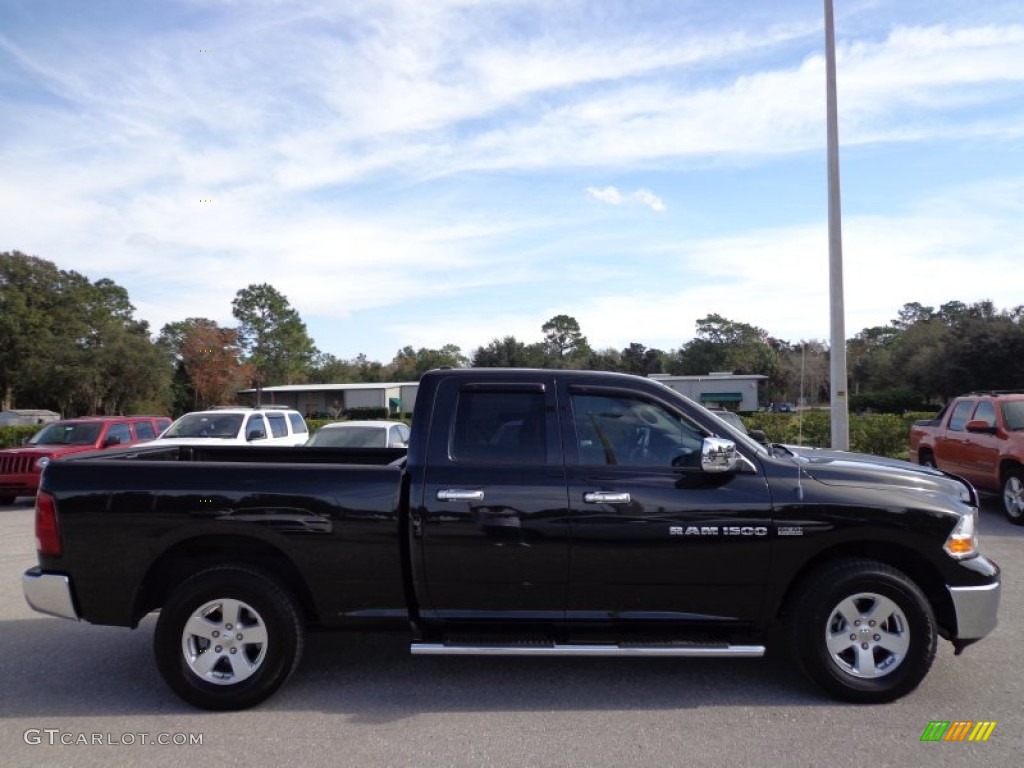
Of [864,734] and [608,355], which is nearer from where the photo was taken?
[864,734]

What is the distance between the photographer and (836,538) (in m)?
4.88

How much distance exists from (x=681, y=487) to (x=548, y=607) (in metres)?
1.09

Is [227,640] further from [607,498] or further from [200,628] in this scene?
[607,498]

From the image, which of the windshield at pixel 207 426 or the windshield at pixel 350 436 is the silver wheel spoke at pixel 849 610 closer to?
the windshield at pixel 350 436

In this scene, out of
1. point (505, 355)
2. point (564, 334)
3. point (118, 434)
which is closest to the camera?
Result: point (118, 434)

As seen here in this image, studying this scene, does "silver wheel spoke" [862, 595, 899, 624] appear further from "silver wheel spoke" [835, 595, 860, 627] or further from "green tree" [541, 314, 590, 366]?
"green tree" [541, 314, 590, 366]

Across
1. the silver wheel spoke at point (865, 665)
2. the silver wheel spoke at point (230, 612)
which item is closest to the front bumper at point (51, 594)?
the silver wheel spoke at point (230, 612)

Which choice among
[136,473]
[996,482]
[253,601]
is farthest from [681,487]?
[996,482]

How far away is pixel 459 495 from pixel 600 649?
1.23 m

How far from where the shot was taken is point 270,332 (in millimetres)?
70688

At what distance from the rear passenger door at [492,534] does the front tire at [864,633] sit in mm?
1501

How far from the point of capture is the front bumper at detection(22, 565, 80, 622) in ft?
16.1

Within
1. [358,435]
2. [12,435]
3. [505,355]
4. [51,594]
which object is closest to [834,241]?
[358,435]

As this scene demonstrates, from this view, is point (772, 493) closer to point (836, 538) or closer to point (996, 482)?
point (836, 538)
